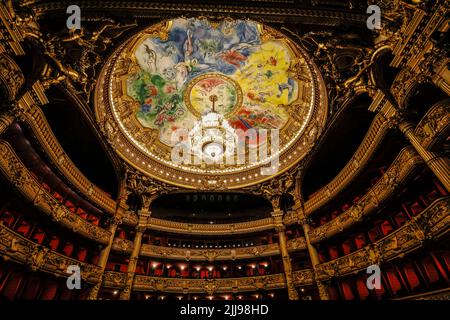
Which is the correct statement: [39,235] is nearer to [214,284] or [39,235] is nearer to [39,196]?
[39,196]

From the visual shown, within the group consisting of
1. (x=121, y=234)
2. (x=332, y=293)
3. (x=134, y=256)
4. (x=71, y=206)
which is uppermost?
(x=71, y=206)

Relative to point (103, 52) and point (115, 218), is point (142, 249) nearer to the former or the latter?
point (115, 218)

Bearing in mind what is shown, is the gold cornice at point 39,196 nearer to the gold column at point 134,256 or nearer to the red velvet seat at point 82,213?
the red velvet seat at point 82,213

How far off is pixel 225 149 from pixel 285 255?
833 centimetres

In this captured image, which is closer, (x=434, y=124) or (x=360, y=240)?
(x=434, y=124)

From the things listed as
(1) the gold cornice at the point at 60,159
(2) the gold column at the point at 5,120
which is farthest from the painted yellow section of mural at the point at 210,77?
(2) the gold column at the point at 5,120

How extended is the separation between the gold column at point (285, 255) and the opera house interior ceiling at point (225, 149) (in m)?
0.12

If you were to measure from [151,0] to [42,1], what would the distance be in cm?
344

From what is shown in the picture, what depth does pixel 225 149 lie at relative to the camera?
14570 millimetres

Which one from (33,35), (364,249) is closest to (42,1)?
(33,35)

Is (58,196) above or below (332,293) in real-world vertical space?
above

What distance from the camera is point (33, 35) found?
7887 mm

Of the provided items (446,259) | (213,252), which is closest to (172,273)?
(213,252)

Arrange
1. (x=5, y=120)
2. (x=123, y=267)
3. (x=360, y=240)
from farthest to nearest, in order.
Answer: (x=123, y=267) < (x=360, y=240) < (x=5, y=120)
